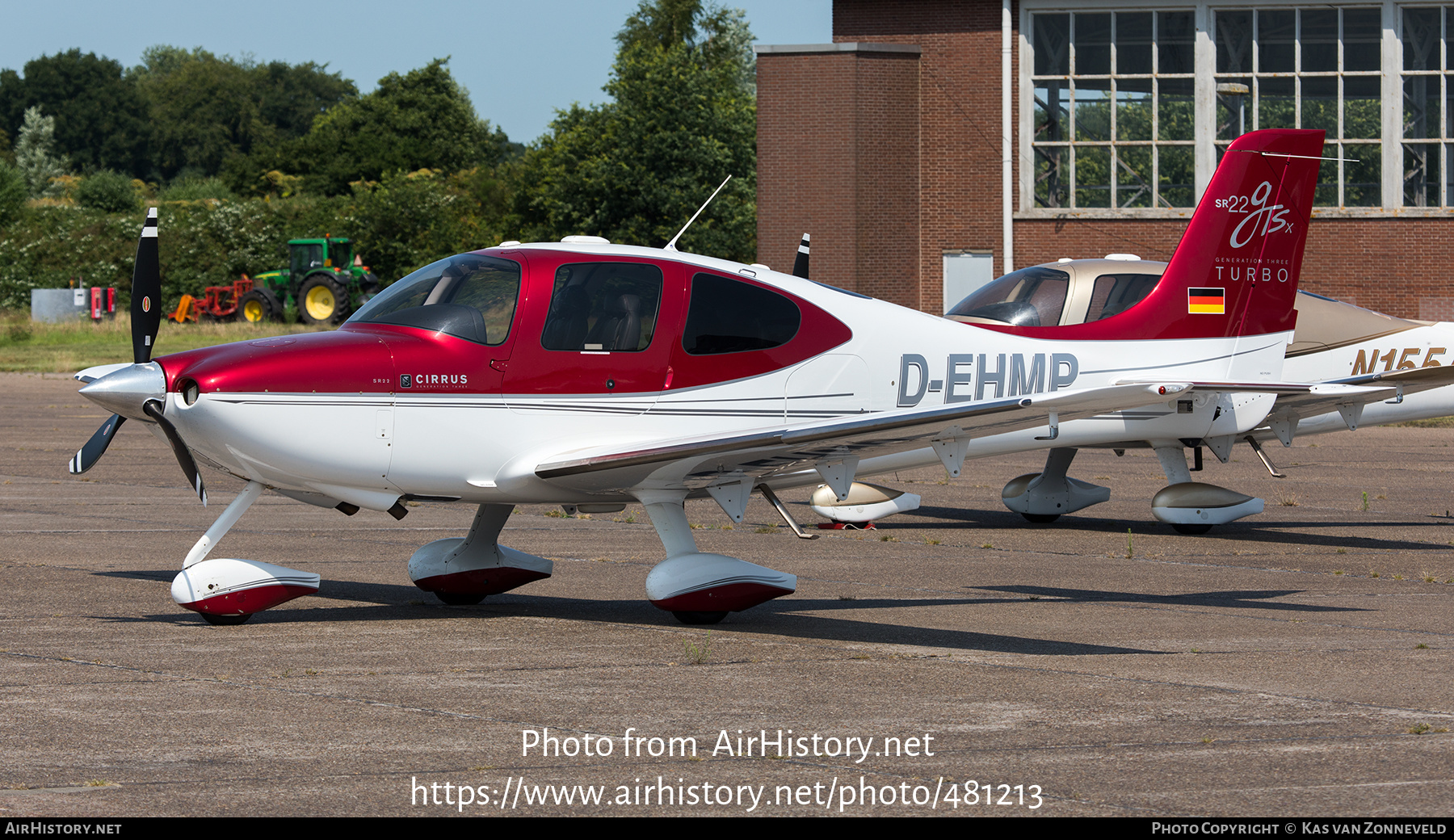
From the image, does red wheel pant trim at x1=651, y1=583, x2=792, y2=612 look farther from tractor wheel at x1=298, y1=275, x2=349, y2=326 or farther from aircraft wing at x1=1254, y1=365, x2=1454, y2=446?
tractor wheel at x1=298, y1=275, x2=349, y2=326

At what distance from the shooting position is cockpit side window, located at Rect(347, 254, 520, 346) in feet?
28.0

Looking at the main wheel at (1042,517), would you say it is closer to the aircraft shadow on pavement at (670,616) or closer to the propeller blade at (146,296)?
the aircraft shadow on pavement at (670,616)

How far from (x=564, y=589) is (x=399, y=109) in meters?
83.4

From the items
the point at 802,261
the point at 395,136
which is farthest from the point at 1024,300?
the point at 395,136

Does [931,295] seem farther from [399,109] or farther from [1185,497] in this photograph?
[399,109]

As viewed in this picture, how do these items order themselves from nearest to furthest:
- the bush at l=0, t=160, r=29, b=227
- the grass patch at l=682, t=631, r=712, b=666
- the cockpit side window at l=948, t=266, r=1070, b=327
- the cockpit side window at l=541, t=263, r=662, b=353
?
the grass patch at l=682, t=631, r=712, b=666
the cockpit side window at l=541, t=263, r=662, b=353
the cockpit side window at l=948, t=266, r=1070, b=327
the bush at l=0, t=160, r=29, b=227

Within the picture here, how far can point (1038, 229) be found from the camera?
3725 cm

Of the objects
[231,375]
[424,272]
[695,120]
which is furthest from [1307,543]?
[695,120]

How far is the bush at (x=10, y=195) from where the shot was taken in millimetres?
62844

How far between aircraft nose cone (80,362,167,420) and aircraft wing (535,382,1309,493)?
2.09 m

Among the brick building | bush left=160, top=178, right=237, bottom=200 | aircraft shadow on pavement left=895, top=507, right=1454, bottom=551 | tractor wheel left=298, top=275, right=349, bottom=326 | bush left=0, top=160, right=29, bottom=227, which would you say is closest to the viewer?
aircraft shadow on pavement left=895, top=507, right=1454, bottom=551

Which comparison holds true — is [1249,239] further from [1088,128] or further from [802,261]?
[1088,128]

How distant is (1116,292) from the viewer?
13.3 m

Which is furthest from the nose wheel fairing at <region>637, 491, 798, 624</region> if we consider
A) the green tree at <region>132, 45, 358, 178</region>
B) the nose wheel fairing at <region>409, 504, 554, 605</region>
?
the green tree at <region>132, 45, 358, 178</region>
